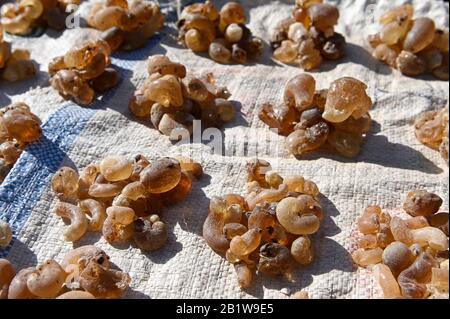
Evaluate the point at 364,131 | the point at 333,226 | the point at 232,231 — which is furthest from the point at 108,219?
the point at 364,131

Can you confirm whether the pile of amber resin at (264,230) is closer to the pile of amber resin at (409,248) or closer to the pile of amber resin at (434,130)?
the pile of amber resin at (409,248)

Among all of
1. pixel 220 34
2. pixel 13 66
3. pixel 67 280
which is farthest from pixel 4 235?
pixel 220 34

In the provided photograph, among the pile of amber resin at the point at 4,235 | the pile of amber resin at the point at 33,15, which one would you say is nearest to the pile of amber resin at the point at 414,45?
the pile of amber resin at the point at 33,15

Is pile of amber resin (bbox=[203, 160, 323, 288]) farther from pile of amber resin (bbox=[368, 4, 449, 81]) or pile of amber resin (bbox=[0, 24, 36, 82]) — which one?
pile of amber resin (bbox=[0, 24, 36, 82])

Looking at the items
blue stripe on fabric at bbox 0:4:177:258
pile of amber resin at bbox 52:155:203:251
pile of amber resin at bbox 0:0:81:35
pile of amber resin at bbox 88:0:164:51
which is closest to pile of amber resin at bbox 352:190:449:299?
pile of amber resin at bbox 52:155:203:251

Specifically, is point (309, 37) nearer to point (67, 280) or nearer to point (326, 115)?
point (326, 115)

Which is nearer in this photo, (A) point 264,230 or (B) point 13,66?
(A) point 264,230
